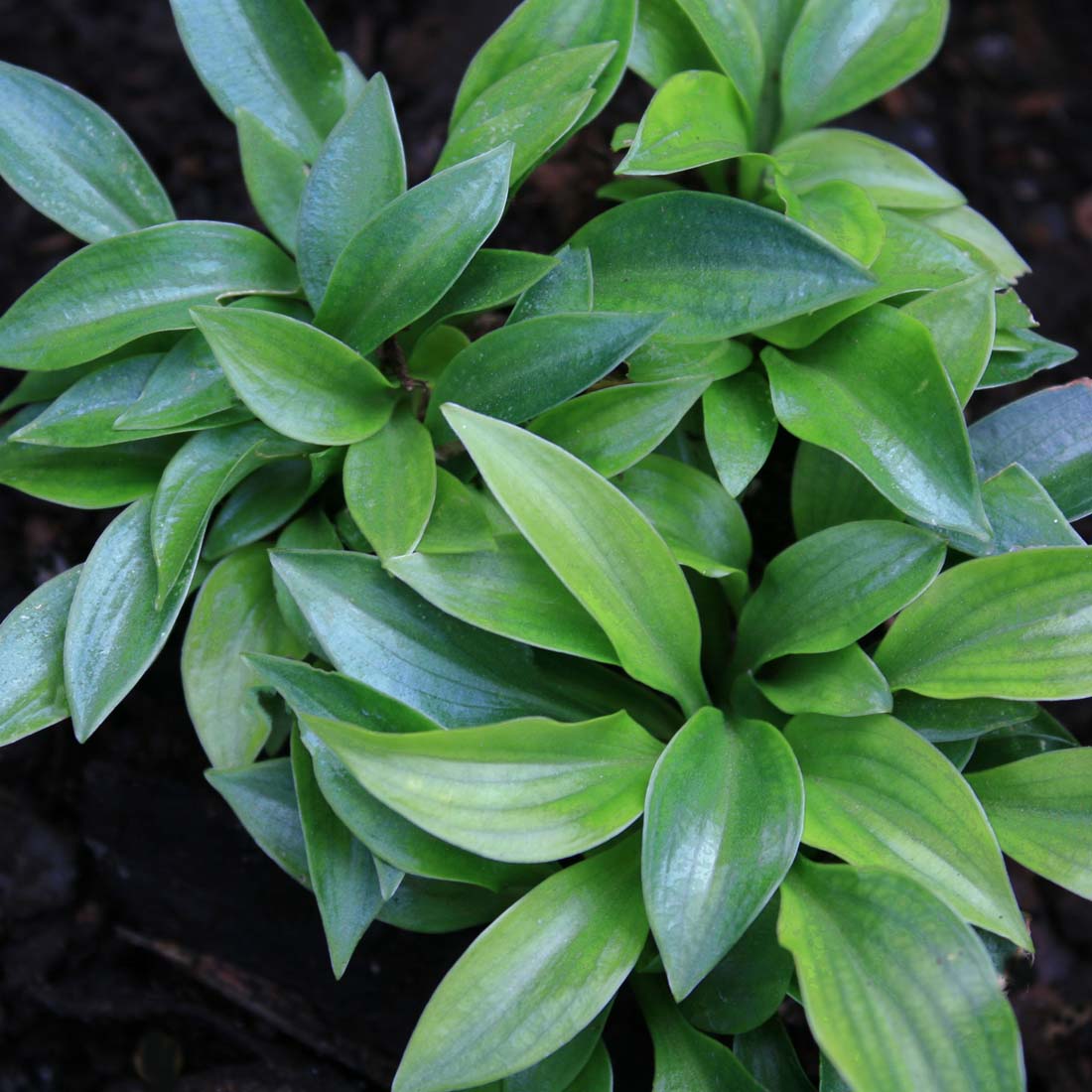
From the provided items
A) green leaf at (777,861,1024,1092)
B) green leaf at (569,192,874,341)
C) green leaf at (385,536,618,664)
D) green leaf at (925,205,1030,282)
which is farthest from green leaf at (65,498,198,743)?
green leaf at (925,205,1030,282)

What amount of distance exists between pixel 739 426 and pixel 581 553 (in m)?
0.23

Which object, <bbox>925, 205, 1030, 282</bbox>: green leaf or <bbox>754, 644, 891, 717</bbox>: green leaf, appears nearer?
<bbox>754, 644, 891, 717</bbox>: green leaf

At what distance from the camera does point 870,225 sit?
2.97 ft

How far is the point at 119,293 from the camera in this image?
91 centimetres

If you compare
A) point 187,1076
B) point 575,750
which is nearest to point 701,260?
point 575,750

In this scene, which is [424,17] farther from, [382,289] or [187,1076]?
[187,1076]

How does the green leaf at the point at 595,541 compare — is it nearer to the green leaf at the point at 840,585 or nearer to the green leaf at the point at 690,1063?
the green leaf at the point at 840,585

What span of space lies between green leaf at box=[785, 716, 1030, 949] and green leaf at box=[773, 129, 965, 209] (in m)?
0.57

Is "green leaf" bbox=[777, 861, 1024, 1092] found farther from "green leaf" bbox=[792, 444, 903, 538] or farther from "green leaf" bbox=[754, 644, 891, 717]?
"green leaf" bbox=[792, 444, 903, 538]

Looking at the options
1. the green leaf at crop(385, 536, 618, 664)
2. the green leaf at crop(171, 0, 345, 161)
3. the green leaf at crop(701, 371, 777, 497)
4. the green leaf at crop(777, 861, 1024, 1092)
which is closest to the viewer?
the green leaf at crop(777, 861, 1024, 1092)

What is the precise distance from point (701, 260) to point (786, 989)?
1.95 ft

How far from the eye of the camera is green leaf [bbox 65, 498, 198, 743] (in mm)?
845

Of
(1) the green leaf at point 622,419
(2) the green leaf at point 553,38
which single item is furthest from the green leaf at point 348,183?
(1) the green leaf at point 622,419

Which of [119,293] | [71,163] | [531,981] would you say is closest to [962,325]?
[531,981]
